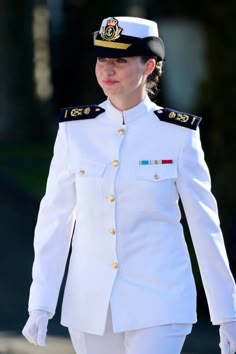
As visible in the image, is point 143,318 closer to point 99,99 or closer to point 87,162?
point 87,162

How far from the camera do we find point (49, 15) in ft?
73.7

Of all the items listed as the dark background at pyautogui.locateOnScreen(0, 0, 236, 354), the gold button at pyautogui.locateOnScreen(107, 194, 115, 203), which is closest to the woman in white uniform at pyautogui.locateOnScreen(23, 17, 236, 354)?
the gold button at pyautogui.locateOnScreen(107, 194, 115, 203)

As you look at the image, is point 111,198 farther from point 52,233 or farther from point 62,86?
point 62,86

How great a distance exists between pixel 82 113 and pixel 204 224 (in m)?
0.58

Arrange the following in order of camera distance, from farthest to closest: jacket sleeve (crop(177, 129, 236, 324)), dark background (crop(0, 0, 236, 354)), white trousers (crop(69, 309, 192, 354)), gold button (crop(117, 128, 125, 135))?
dark background (crop(0, 0, 236, 354))
gold button (crop(117, 128, 125, 135))
jacket sleeve (crop(177, 129, 236, 324))
white trousers (crop(69, 309, 192, 354))

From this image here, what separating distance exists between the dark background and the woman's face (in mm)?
5218

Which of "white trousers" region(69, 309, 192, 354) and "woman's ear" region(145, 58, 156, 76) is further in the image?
"woman's ear" region(145, 58, 156, 76)

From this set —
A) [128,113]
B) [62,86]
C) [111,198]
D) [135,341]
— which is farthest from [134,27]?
[62,86]

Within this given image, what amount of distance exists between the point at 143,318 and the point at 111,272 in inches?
7.5

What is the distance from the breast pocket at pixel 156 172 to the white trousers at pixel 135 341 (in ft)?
1.54

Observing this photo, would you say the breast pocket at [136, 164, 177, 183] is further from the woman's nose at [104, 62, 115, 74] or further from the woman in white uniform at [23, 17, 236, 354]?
the woman's nose at [104, 62, 115, 74]

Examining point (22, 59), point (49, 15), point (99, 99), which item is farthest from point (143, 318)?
point (49, 15)

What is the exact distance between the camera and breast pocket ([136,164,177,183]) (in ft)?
15.5

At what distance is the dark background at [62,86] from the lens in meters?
10.9
